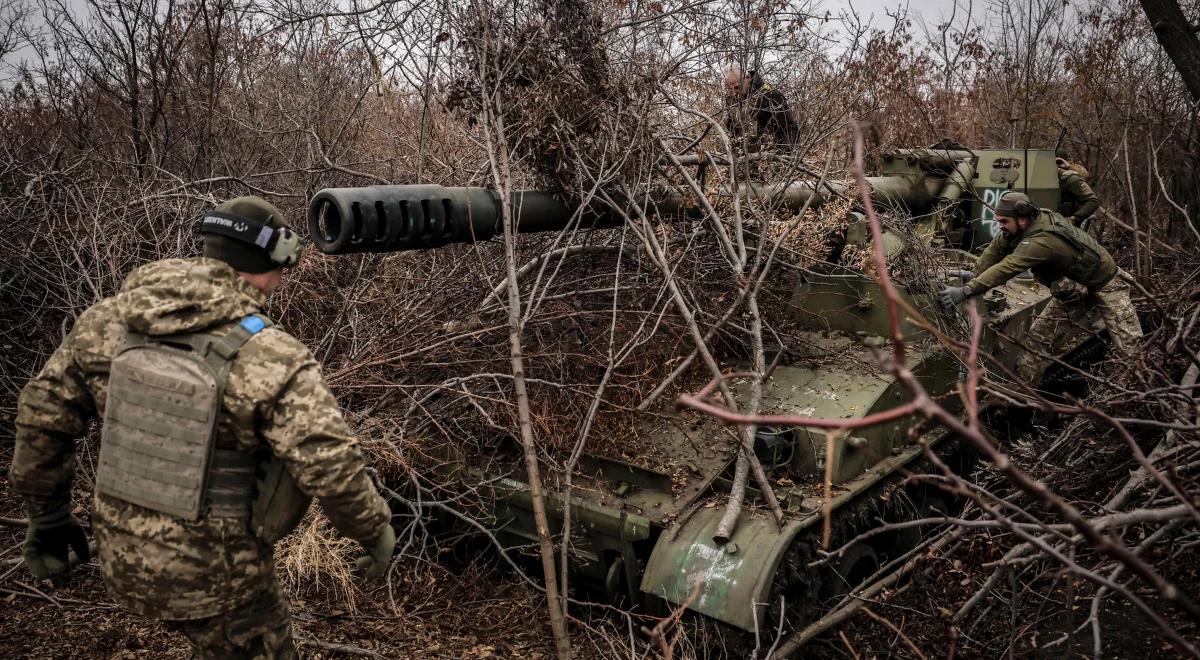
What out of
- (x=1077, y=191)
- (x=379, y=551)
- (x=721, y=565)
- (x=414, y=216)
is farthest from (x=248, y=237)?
(x=1077, y=191)

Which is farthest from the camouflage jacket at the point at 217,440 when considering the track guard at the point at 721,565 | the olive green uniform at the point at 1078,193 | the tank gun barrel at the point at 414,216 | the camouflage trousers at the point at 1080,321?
the olive green uniform at the point at 1078,193

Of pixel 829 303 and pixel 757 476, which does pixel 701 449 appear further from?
pixel 829 303

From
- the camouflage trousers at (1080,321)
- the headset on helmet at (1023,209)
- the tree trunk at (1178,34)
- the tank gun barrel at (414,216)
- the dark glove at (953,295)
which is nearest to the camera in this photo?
the tank gun barrel at (414,216)

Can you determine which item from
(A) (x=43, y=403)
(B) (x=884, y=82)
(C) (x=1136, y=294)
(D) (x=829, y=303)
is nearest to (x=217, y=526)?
(A) (x=43, y=403)

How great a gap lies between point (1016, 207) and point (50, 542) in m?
5.14

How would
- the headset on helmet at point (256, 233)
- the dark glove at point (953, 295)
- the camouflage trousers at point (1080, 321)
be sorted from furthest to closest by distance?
the camouflage trousers at point (1080, 321) < the dark glove at point (953, 295) < the headset on helmet at point (256, 233)

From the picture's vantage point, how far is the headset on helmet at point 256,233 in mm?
2787

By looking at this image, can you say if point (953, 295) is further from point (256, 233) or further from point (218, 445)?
point (218, 445)

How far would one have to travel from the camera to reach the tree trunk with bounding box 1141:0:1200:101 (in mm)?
5957

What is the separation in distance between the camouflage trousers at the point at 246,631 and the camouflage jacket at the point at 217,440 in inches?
3.0

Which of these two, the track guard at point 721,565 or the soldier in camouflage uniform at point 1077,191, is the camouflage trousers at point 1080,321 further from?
the track guard at point 721,565

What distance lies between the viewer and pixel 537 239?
18.3ft

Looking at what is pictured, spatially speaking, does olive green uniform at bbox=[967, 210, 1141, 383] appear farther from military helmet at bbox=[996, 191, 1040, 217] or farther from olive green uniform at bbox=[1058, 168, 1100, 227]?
olive green uniform at bbox=[1058, 168, 1100, 227]

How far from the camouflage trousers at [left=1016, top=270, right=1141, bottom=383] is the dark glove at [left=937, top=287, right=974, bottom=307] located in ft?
2.00
